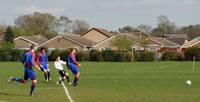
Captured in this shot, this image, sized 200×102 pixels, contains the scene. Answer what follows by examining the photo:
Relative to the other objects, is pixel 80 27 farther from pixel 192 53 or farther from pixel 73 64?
pixel 73 64

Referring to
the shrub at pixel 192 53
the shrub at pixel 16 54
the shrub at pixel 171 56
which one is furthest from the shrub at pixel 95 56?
the shrub at pixel 192 53

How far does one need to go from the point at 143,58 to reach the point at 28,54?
5931cm

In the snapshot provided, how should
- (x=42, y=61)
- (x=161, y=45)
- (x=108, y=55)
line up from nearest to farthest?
(x=42, y=61) → (x=108, y=55) → (x=161, y=45)

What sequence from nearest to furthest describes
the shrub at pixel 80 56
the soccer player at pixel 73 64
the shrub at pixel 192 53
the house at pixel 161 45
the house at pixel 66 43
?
1. the soccer player at pixel 73 64
2. the shrub at pixel 80 56
3. the shrub at pixel 192 53
4. the house at pixel 66 43
5. the house at pixel 161 45

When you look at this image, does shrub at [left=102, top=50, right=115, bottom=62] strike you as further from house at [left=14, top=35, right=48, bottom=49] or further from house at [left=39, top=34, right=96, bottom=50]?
house at [left=14, top=35, right=48, bottom=49]

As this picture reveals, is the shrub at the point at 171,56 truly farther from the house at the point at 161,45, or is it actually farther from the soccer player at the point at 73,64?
the soccer player at the point at 73,64

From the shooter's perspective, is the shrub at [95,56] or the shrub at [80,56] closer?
the shrub at [80,56]

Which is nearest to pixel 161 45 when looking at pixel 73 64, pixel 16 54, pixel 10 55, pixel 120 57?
pixel 120 57

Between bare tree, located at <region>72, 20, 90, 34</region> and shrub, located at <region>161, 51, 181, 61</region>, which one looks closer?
shrub, located at <region>161, 51, 181, 61</region>

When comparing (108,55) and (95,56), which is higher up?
(108,55)

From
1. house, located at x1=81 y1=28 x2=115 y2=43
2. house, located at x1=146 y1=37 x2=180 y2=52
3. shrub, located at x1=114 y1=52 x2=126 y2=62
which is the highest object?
house, located at x1=81 y1=28 x2=115 y2=43

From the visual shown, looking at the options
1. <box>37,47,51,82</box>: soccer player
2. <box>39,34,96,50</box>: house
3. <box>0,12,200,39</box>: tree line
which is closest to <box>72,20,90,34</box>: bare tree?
<box>0,12,200,39</box>: tree line

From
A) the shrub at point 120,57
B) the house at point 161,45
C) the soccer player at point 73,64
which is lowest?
the soccer player at point 73,64

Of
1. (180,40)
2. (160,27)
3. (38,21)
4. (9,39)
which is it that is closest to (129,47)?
(9,39)
